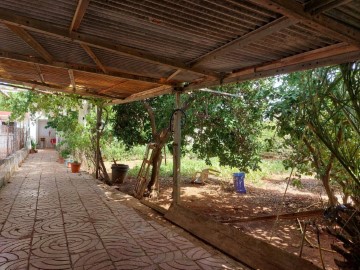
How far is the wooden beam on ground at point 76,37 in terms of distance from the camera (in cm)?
226

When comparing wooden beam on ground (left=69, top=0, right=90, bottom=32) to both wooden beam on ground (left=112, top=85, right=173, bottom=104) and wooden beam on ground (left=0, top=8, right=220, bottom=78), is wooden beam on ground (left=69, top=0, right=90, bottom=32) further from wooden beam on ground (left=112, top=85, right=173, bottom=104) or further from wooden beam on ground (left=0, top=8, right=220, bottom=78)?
wooden beam on ground (left=112, top=85, right=173, bottom=104)

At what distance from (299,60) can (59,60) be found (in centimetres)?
289

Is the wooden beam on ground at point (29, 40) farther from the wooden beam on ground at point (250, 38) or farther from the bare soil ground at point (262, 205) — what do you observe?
the bare soil ground at point (262, 205)

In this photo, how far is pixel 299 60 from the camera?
2889 mm

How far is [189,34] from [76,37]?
101 centimetres

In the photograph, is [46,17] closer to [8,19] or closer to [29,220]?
[8,19]

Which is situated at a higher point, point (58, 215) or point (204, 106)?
point (204, 106)

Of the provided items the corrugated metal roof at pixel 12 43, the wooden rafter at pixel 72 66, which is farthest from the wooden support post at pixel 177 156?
the corrugated metal roof at pixel 12 43

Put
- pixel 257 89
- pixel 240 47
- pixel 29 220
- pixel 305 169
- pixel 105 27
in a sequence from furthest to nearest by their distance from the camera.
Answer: pixel 257 89 < pixel 305 169 < pixel 29 220 < pixel 240 47 < pixel 105 27

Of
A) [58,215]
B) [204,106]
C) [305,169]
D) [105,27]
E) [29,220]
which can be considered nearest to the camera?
[105,27]

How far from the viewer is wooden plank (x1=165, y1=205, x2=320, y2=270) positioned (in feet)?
8.29

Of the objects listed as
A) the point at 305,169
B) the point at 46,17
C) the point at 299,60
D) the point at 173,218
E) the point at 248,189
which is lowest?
the point at 248,189

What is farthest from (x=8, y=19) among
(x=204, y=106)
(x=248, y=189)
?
(x=248, y=189)

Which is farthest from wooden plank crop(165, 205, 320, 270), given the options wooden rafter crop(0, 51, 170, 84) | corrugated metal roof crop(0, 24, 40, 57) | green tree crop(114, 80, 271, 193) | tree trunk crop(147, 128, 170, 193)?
green tree crop(114, 80, 271, 193)
